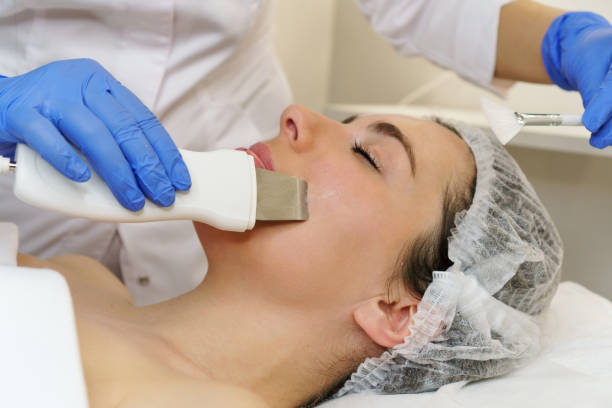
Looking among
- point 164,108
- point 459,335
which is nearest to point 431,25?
point 164,108

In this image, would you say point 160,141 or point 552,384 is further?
point 552,384

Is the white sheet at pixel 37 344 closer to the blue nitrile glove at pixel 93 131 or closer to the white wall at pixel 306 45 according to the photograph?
the blue nitrile glove at pixel 93 131

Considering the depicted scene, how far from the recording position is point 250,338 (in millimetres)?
1115

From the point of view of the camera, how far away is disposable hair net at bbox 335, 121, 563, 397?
1.07 m

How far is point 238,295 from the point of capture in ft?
3.67

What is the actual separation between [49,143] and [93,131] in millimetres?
73

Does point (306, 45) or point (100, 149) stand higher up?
point (100, 149)

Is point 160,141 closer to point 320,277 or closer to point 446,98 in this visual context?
point 320,277

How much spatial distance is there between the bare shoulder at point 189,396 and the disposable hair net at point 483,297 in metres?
0.28

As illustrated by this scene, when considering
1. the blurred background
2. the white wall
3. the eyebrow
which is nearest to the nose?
the eyebrow

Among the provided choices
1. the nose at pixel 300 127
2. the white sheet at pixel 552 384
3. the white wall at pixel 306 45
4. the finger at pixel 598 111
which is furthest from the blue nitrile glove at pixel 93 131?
the white wall at pixel 306 45

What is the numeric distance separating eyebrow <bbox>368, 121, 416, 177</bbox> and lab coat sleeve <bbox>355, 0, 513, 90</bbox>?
0.52 meters

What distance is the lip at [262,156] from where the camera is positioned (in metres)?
1.12

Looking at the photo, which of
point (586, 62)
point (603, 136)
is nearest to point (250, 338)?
point (603, 136)
